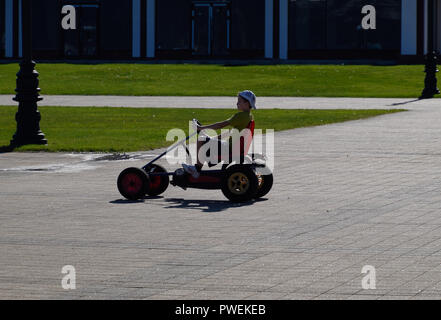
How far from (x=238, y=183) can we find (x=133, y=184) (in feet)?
4.21

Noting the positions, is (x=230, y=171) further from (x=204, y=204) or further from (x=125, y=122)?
(x=125, y=122)

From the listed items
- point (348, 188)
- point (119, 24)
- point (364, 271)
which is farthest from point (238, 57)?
point (364, 271)

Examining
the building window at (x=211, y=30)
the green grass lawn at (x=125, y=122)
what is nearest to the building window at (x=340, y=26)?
the building window at (x=211, y=30)

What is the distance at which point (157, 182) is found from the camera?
43.8ft

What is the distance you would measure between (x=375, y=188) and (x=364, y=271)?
5.31 m

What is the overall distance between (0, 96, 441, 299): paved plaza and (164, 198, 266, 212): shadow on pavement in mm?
24

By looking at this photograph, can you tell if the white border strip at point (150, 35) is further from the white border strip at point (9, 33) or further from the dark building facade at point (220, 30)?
the white border strip at point (9, 33)

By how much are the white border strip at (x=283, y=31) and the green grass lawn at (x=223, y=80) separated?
30.2 feet

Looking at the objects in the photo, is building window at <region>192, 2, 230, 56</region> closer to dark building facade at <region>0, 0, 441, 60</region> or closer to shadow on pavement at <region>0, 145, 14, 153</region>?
dark building facade at <region>0, 0, 441, 60</region>

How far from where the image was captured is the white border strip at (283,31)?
57.3 m

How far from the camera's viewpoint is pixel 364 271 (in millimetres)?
8594

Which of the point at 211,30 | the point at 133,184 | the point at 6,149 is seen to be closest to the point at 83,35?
the point at 211,30

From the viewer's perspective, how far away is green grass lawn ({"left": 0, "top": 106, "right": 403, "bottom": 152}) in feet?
64.5
